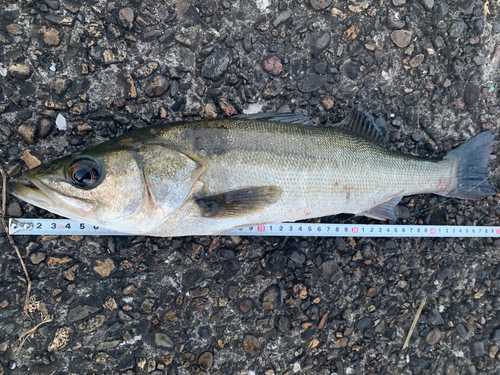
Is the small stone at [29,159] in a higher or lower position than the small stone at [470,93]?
lower

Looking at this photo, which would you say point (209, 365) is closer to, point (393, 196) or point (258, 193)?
point (258, 193)

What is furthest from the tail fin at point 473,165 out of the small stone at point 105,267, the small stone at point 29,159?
the small stone at point 29,159

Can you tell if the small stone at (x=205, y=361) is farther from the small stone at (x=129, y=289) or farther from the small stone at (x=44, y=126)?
the small stone at (x=44, y=126)

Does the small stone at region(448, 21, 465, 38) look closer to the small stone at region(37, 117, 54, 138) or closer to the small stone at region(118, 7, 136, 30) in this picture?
the small stone at region(118, 7, 136, 30)

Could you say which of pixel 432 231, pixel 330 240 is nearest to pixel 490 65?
pixel 432 231

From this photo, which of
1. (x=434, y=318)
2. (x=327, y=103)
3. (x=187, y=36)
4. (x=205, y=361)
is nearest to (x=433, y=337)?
(x=434, y=318)
